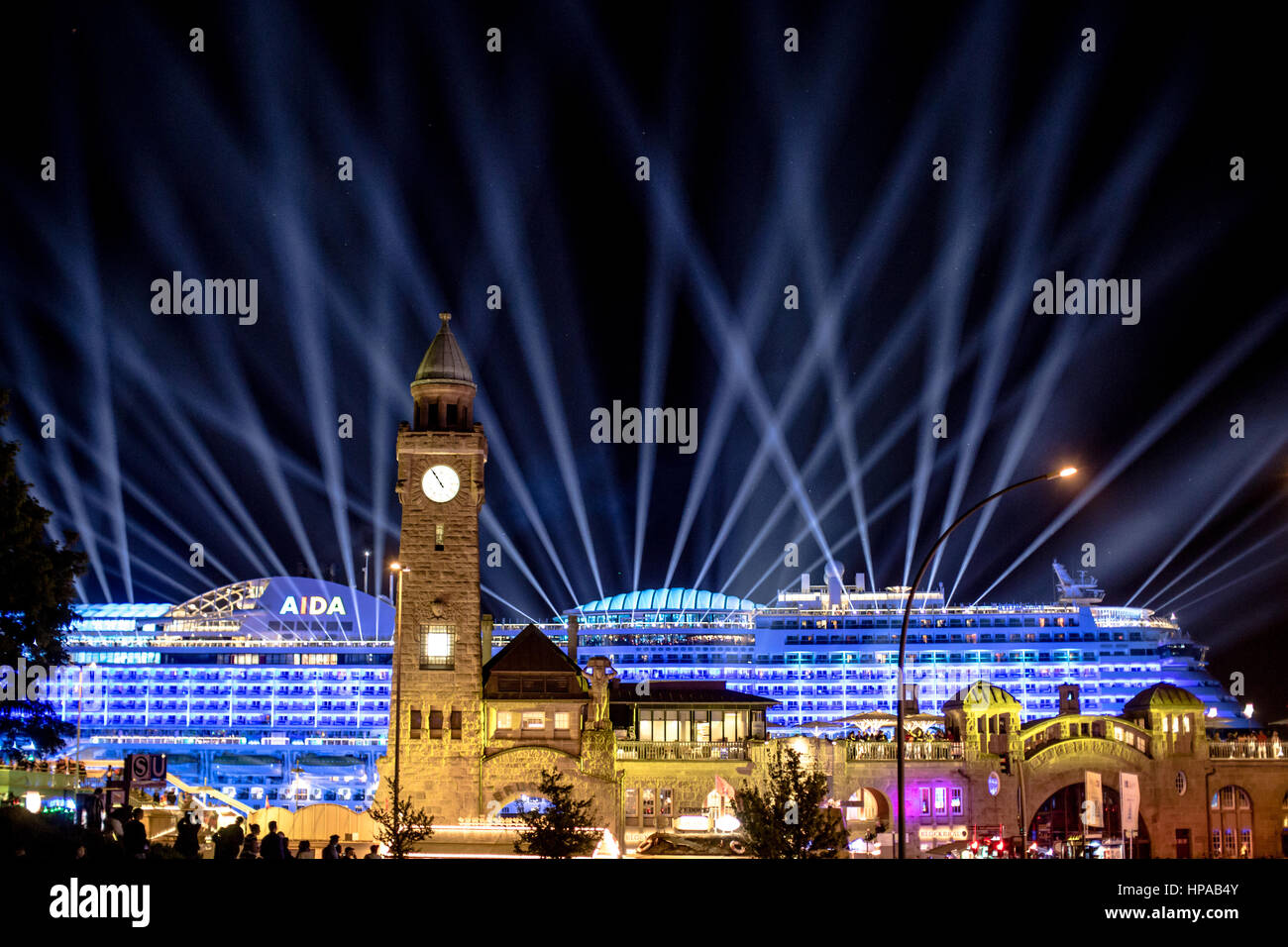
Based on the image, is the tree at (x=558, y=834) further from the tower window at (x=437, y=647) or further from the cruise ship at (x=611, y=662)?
the cruise ship at (x=611, y=662)

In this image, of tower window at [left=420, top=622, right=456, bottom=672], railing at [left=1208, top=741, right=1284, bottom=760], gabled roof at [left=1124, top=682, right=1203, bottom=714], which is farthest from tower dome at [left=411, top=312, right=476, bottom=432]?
railing at [left=1208, top=741, right=1284, bottom=760]

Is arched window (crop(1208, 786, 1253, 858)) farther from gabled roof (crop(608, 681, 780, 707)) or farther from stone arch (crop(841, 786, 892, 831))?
gabled roof (crop(608, 681, 780, 707))

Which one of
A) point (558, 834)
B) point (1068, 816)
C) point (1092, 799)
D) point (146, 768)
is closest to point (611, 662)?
point (1068, 816)

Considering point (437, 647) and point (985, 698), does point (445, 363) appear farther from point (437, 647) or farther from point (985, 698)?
point (985, 698)

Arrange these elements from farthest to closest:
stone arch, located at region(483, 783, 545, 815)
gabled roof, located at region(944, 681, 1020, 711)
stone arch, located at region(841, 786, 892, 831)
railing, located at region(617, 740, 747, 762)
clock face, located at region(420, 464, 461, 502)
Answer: gabled roof, located at region(944, 681, 1020, 711), railing, located at region(617, 740, 747, 762), stone arch, located at region(841, 786, 892, 831), clock face, located at region(420, 464, 461, 502), stone arch, located at region(483, 783, 545, 815)

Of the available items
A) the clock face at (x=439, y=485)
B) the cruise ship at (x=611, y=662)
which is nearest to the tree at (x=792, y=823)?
the clock face at (x=439, y=485)
